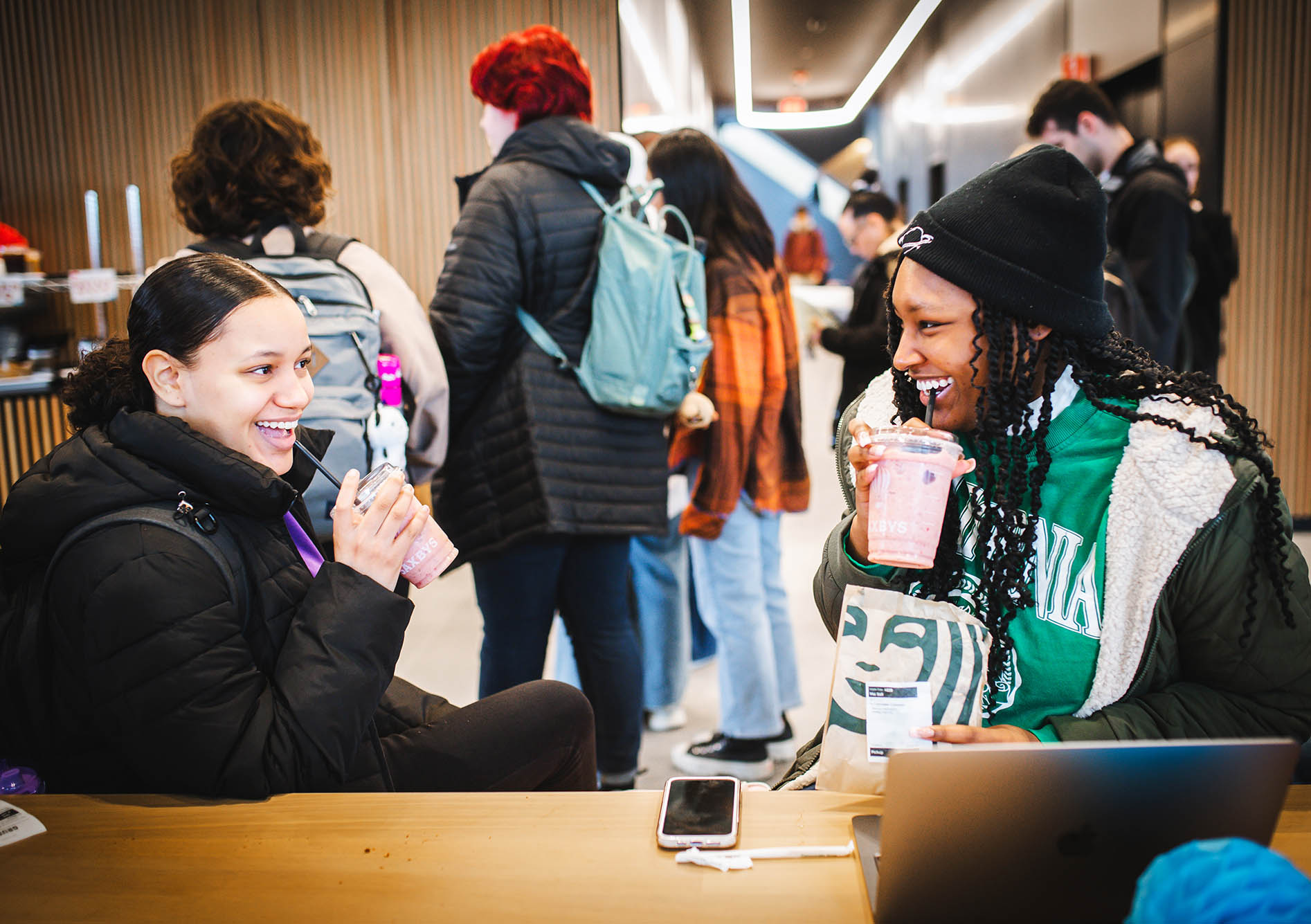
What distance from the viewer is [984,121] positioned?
336 inches

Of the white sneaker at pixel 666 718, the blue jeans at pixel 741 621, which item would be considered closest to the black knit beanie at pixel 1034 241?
the blue jeans at pixel 741 621

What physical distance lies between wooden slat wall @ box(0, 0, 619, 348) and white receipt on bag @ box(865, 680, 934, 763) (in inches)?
146

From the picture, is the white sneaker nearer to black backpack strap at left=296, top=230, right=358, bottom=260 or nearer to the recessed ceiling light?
black backpack strap at left=296, top=230, right=358, bottom=260

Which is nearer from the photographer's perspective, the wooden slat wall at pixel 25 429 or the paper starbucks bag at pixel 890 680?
the paper starbucks bag at pixel 890 680

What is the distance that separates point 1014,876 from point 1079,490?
1.94 feet

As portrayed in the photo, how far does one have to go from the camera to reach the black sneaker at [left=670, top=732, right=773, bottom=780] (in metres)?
2.74

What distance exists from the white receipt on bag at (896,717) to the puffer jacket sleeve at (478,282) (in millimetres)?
1354

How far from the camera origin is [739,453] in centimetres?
271

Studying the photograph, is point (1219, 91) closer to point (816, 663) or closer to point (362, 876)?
point (816, 663)

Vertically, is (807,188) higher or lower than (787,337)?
higher


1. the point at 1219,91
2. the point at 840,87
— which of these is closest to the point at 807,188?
the point at 840,87

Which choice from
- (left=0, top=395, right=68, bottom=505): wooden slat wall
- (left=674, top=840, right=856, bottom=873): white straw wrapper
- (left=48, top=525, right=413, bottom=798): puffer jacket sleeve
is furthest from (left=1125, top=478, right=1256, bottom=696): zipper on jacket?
(left=0, top=395, right=68, bottom=505): wooden slat wall

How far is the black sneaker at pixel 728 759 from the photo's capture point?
274 centimetres

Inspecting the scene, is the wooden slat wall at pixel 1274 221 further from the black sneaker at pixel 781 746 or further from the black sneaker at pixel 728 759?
the black sneaker at pixel 728 759
